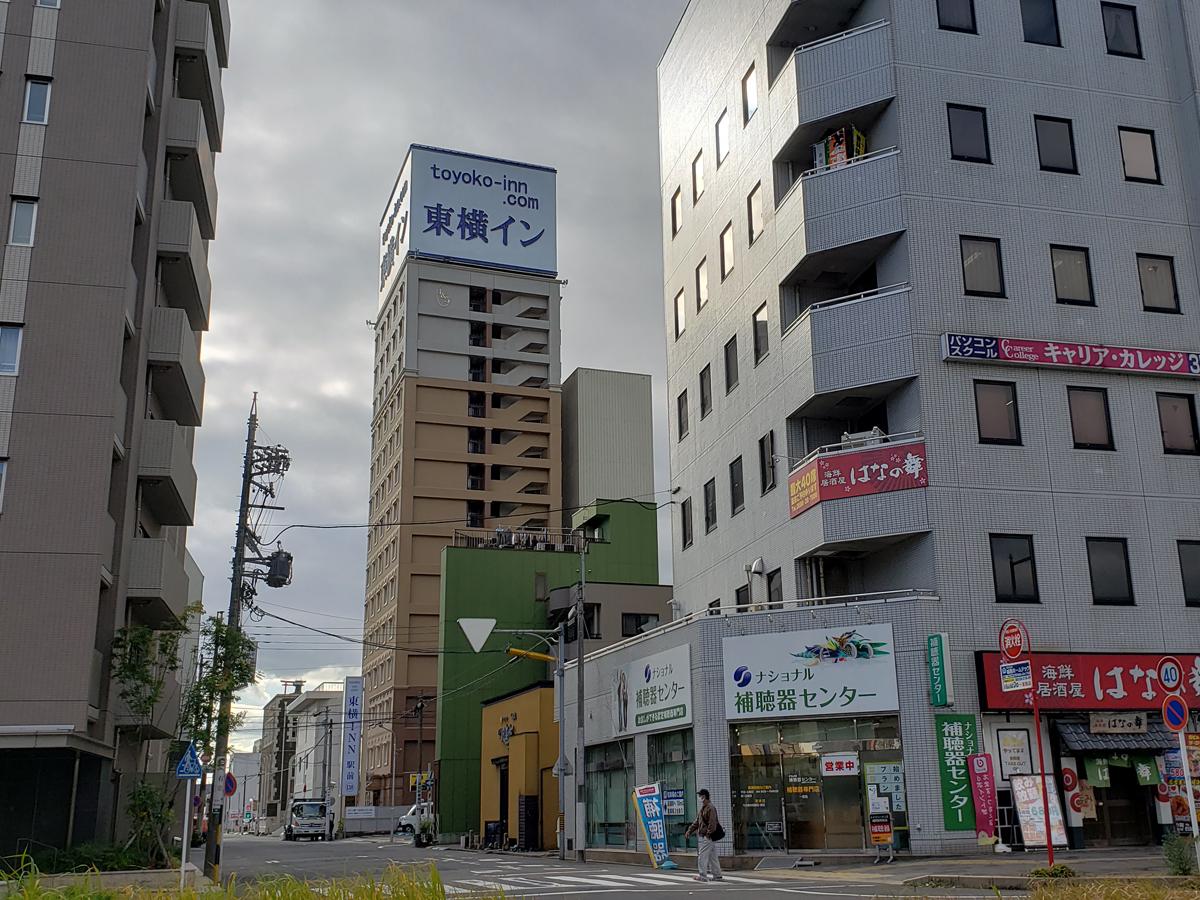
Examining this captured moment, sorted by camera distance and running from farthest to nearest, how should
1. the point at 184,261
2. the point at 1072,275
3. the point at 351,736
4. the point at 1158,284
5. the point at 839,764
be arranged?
the point at 351,736 → the point at 184,261 → the point at 1158,284 → the point at 1072,275 → the point at 839,764

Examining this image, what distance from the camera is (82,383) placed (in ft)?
92.9

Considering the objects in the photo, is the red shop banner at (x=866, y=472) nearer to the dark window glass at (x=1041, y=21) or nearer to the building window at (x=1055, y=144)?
the building window at (x=1055, y=144)

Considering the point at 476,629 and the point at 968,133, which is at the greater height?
the point at 968,133

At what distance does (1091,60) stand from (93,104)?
2635cm

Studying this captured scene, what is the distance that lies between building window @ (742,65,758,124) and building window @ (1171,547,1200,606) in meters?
17.2

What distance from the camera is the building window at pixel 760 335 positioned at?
1363 inches

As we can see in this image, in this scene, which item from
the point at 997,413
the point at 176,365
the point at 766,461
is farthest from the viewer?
the point at 766,461

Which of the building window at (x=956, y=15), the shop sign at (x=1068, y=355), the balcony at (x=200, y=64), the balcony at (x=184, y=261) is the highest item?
the balcony at (x=200, y=64)

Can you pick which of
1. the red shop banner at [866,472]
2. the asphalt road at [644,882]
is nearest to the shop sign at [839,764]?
the asphalt road at [644,882]

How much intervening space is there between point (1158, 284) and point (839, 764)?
1523 centimetres

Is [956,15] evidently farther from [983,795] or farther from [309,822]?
[309,822]

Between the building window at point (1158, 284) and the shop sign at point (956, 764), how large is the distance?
40.4 ft

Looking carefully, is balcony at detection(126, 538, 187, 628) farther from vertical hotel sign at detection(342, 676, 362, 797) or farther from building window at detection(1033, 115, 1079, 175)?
vertical hotel sign at detection(342, 676, 362, 797)

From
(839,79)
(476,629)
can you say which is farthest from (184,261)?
(839,79)
